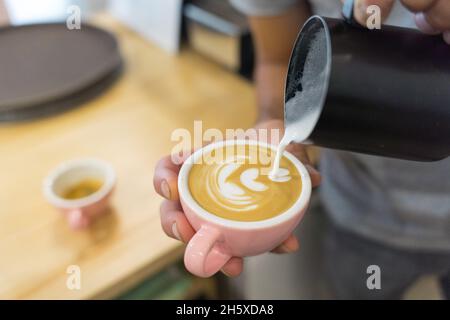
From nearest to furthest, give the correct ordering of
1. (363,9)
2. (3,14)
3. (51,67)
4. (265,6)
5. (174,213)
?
(363,9) → (174,213) → (265,6) → (51,67) → (3,14)

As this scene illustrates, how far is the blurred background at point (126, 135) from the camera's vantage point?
0.64 metres

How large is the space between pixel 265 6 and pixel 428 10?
403mm

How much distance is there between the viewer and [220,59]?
3.39 feet

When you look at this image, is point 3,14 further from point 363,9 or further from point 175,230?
point 363,9

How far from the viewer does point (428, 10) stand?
434 millimetres

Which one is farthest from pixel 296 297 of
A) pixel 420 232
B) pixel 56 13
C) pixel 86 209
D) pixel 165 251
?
pixel 56 13

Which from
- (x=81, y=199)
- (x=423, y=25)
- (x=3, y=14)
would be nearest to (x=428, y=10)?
(x=423, y=25)

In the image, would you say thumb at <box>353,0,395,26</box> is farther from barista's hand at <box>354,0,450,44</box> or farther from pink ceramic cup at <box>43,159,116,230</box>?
pink ceramic cup at <box>43,159,116,230</box>

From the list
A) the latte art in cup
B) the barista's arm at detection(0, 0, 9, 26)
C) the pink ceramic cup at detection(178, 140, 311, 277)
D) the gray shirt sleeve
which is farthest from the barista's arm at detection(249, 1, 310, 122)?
the barista's arm at detection(0, 0, 9, 26)

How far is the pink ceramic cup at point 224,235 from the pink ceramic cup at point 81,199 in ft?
0.67

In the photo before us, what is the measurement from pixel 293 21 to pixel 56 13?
0.86 meters

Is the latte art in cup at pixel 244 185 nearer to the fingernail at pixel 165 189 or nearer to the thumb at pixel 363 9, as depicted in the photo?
the fingernail at pixel 165 189

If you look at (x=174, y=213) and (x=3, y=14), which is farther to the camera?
(x=3, y=14)

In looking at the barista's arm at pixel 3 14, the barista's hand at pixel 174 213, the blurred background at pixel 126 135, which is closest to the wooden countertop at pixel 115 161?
the blurred background at pixel 126 135
